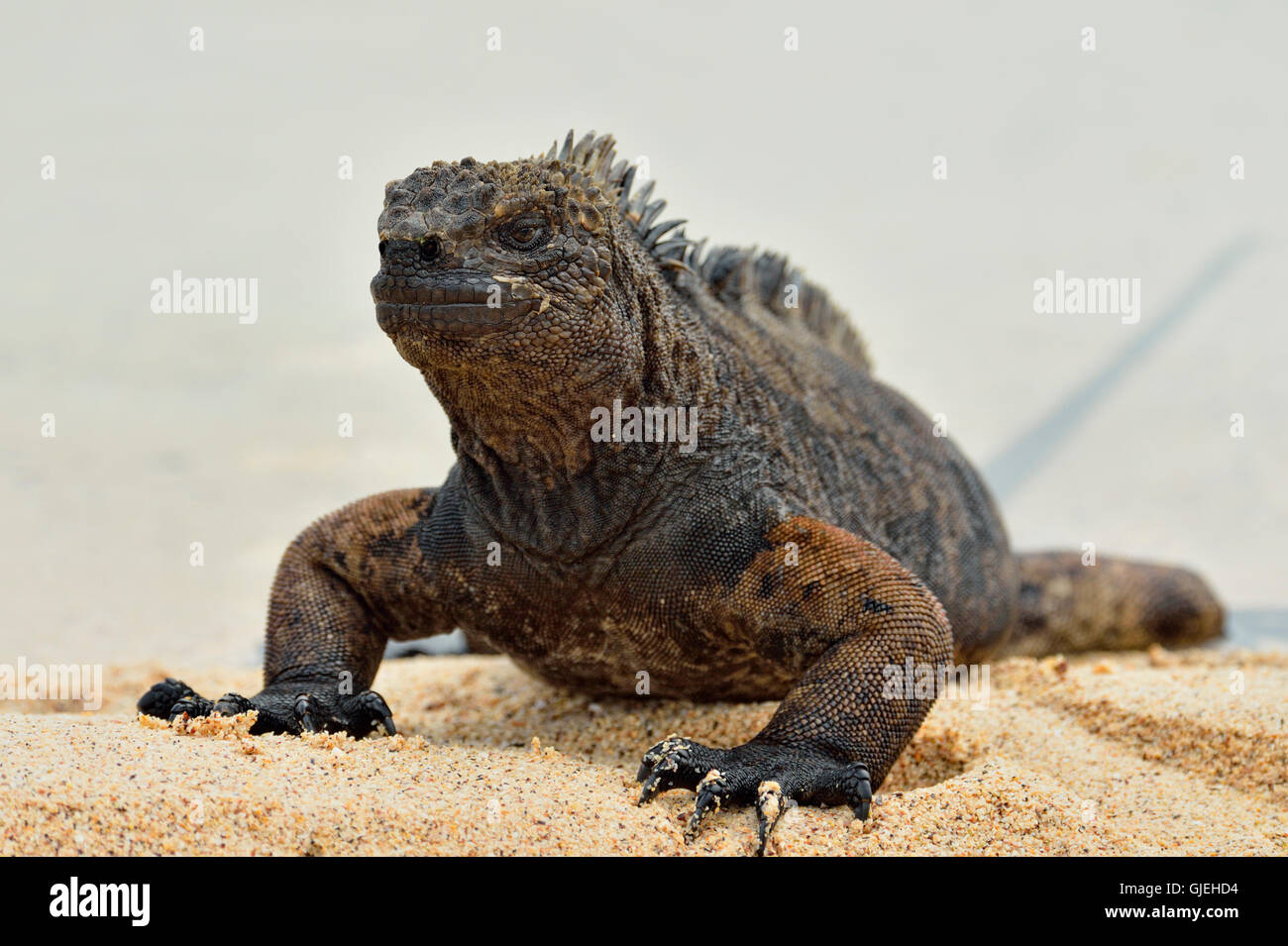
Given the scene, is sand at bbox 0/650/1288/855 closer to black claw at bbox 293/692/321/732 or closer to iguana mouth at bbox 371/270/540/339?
black claw at bbox 293/692/321/732

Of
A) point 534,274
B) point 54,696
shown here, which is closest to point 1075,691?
point 534,274

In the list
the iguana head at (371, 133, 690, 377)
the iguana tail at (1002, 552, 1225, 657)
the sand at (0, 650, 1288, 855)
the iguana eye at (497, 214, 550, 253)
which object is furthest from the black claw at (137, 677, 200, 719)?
the iguana tail at (1002, 552, 1225, 657)

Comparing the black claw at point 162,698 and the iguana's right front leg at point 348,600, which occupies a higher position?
the iguana's right front leg at point 348,600

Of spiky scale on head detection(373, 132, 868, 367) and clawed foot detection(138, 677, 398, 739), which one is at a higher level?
spiky scale on head detection(373, 132, 868, 367)

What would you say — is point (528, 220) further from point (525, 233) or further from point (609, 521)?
point (609, 521)

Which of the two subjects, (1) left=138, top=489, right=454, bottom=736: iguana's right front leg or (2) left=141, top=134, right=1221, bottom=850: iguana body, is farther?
(1) left=138, top=489, right=454, bottom=736: iguana's right front leg

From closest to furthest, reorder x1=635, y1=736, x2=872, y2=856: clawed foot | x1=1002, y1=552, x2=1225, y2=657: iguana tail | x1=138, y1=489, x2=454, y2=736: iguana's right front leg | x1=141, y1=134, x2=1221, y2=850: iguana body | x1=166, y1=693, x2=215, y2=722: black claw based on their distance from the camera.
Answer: x1=635, y1=736, x2=872, y2=856: clawed foot < x1=141, y1=134, x2=1221, y2=850: iguana body < x1=166, y1=693, x2=215, y2=722: black claw < x1=138, y1=489, x2=454, y2=736: iguana's right front leg < x1=1002, y1=552, x2=1225, y2=657: iguana tail

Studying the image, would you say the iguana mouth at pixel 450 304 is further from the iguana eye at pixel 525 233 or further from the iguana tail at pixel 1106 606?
the iguana tail at pixel 1106 606

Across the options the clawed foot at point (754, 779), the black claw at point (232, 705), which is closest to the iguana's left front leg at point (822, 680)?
the clawed foot at point (754, 779)
